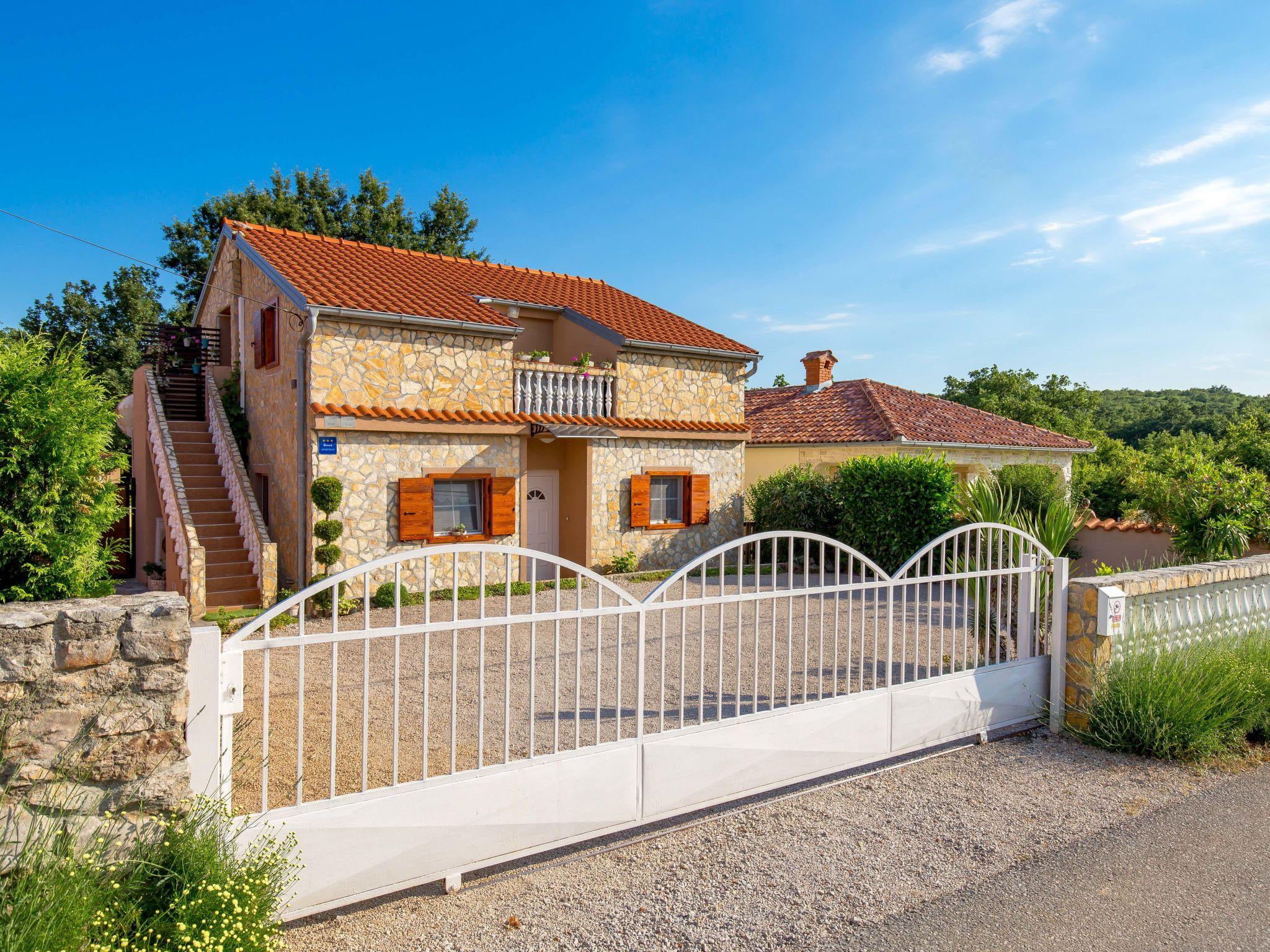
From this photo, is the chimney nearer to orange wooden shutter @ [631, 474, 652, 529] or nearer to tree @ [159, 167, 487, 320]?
orange wooden shutter @ [631, 474, 652, 529]

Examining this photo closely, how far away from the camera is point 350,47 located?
51.3 feet

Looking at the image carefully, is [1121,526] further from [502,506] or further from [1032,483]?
[502,506]

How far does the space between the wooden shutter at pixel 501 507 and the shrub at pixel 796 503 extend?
5499 mm

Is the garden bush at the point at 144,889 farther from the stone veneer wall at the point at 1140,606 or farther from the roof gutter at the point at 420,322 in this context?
the roof gutter at the point at 420,322

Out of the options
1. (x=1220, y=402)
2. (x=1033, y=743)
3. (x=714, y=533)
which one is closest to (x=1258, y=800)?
(x=1033, y=743)

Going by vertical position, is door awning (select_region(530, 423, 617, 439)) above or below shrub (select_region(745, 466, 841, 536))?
above

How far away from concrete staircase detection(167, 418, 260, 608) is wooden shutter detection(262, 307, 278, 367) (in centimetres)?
232

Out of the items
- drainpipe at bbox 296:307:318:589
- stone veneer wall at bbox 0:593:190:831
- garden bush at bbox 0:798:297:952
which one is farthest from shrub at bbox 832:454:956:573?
stone veneer wall at bbox 0:593:190:831

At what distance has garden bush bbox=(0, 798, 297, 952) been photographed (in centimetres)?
267

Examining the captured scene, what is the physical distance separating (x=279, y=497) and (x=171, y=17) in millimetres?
8891

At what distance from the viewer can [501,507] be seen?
45.4 ft

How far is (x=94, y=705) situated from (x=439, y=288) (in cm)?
1326

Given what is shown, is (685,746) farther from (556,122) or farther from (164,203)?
(164,203)

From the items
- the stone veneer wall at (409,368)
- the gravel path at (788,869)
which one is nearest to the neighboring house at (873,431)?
the stone veneer wall at (409,368)
